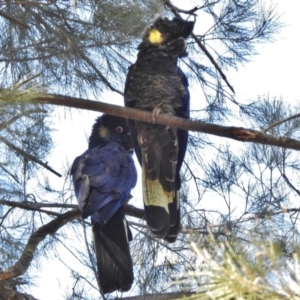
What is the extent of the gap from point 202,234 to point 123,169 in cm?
40

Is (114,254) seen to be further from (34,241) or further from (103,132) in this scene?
(103,132)

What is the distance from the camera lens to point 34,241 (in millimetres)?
2816

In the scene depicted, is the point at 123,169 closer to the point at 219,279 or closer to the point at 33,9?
the point at 33,9

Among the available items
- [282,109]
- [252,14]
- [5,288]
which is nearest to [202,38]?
[252,14]

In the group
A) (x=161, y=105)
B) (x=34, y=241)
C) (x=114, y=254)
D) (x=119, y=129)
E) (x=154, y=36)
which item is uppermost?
(x=154, y=36)

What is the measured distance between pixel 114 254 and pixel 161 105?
0.59 meters

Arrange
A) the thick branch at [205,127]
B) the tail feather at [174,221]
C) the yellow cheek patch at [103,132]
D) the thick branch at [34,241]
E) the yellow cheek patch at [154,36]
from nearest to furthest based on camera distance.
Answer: the thick branch at [205,127], the thick branch at [34,241], the tail feather at [174,221], the yellow cheek patch at [154,36], the yellow cheek patch at [103,132]

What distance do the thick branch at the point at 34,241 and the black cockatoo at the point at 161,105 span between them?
0.34 meters

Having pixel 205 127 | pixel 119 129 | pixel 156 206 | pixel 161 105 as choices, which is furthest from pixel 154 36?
pixel 205 127

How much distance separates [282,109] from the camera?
3.31 m

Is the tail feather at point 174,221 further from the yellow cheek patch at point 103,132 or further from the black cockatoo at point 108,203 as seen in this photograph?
the yellow cheek patch at point 103,132

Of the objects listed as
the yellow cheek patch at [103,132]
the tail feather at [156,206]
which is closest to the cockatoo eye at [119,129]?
the yellow cheek patch at [103,132]

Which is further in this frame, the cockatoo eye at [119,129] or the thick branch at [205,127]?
the cockatoo eye at [119,129]

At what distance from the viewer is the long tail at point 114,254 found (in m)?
2.70
